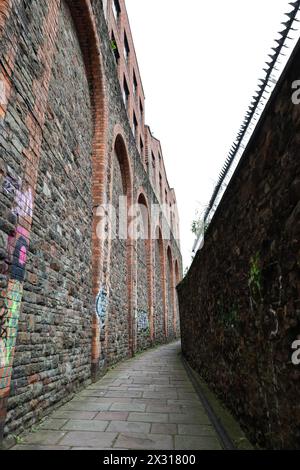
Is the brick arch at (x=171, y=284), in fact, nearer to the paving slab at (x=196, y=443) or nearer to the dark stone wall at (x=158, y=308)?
the dark stone wall at (x=158, y=308)

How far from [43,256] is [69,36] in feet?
15.8

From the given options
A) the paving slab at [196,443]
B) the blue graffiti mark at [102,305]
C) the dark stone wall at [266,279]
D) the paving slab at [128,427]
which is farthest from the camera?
the blue graffiti mark at [102,305]

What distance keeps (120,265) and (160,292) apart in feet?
27.4

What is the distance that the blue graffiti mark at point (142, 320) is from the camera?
11.3m

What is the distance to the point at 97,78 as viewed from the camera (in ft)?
23.9

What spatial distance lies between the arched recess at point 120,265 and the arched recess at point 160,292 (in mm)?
5480

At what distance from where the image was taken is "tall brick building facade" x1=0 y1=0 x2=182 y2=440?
3146mm

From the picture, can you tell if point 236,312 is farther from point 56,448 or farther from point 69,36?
point 69,36

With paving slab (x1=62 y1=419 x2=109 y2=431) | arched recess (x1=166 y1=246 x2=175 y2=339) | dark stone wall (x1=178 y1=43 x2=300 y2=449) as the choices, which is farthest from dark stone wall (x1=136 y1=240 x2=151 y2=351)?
dark stone wall (x1=178 y1=43 x2=300 y2=449)

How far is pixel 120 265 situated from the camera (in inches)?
367

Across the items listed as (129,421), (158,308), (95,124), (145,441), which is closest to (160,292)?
(158,308)

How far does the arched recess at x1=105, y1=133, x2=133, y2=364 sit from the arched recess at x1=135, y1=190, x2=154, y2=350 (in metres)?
1.34

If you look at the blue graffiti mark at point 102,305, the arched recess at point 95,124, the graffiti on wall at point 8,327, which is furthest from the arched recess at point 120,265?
the graffiti on wall at point 8,327

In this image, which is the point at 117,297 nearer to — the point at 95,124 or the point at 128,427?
the point at 95,124
